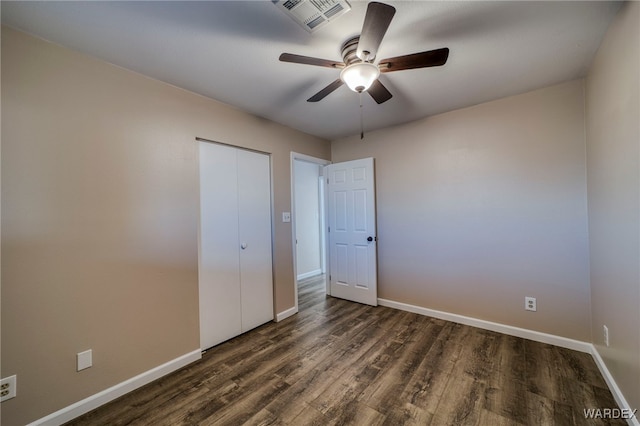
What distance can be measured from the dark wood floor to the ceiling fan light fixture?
Result: 210 centimetres

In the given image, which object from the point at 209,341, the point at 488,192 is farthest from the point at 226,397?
the point at 488,192

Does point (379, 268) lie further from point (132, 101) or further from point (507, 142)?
point (132, 101)

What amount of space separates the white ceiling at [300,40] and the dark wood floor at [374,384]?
2393 mm

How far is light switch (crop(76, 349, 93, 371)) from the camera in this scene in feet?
5.41

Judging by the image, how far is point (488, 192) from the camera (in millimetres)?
2635

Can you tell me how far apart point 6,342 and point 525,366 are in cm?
352

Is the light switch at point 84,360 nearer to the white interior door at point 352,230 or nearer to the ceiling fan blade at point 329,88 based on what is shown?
the ceiling fan blade at point 329,88

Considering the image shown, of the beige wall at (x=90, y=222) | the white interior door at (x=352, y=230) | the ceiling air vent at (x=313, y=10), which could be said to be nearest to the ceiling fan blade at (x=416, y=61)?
the ceiling air vent at (x=313, y=10)

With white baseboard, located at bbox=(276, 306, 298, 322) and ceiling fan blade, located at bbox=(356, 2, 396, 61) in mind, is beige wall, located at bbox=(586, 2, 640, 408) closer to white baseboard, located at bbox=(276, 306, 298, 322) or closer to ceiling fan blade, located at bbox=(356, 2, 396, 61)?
ceiling fan blade, located at bbox=(356, 2, 396, 61)

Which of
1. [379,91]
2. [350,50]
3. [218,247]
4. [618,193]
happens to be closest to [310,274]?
[218,247]

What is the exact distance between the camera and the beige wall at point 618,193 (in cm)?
132

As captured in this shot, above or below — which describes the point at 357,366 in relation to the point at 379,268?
below

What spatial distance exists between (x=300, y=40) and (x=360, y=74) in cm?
47
